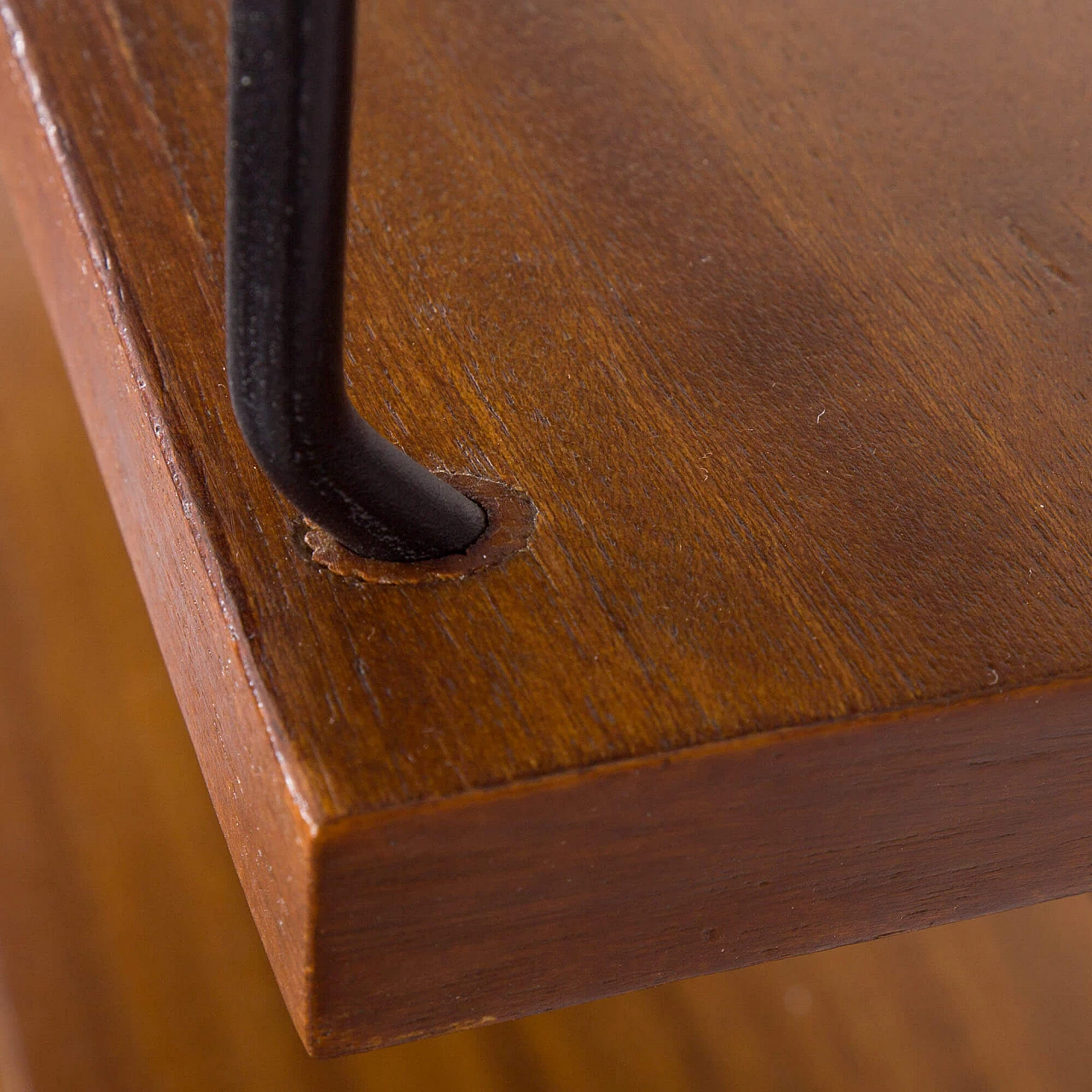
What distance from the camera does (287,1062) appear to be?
65 cm

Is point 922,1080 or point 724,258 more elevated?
point 724,258

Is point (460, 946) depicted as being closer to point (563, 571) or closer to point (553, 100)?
point (563, 571)

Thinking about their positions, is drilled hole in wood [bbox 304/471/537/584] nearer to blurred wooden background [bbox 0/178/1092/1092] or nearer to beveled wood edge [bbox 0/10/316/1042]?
beveled wood edge [bbox 0/10/316/1042]

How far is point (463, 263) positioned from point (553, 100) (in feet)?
0.33

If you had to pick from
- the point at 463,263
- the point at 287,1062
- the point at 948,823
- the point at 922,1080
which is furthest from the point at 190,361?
the point at 922,1080

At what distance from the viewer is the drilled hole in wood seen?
27 centimetres

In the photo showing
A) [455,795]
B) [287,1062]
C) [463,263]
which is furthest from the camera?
[287,1062]

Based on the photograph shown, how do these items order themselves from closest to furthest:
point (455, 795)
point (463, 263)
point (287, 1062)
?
point (455, 795), point (463, 263), point (287, 1062)

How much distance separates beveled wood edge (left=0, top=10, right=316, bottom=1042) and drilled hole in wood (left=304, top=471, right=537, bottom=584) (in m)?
0.02

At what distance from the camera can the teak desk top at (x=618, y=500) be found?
0.25 meters

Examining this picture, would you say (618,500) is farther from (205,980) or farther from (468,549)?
(205,980)

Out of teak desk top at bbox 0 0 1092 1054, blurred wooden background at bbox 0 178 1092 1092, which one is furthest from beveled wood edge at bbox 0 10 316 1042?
blurred wooden background at bbox 0 178 1092 1092

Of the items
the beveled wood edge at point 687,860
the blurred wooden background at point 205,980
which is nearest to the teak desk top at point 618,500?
the beveled wood edge at point 687,860

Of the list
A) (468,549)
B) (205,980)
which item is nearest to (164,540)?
(468,549)
